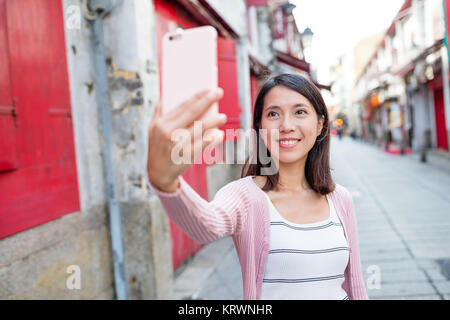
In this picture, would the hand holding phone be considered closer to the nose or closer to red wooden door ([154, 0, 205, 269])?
the nose

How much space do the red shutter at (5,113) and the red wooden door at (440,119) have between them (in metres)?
18.7

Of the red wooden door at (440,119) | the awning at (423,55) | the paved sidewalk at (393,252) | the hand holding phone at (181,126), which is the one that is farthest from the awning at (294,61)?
the hand holding phone at (181,126)

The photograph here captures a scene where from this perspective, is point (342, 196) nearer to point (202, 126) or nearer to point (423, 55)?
point (202, 126)

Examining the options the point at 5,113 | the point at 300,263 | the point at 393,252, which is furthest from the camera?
the point at 393,252

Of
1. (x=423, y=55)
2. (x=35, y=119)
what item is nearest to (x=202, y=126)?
(x=35, y=119)

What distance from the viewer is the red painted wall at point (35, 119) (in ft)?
8.09

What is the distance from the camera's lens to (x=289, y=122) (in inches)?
59.5

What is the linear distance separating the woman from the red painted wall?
1.62 metres

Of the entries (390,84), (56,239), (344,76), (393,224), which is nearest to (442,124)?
(390,84)

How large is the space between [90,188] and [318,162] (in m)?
2.27

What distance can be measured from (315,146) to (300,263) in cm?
60

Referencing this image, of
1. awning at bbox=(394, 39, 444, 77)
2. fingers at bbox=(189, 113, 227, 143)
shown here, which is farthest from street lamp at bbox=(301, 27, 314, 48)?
fingers at bbox=(189, 113, 227, 143)

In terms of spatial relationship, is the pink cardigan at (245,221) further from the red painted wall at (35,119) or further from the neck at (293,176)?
the red painted wall at (35,119)

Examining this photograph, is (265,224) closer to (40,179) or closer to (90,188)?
(40,179)
